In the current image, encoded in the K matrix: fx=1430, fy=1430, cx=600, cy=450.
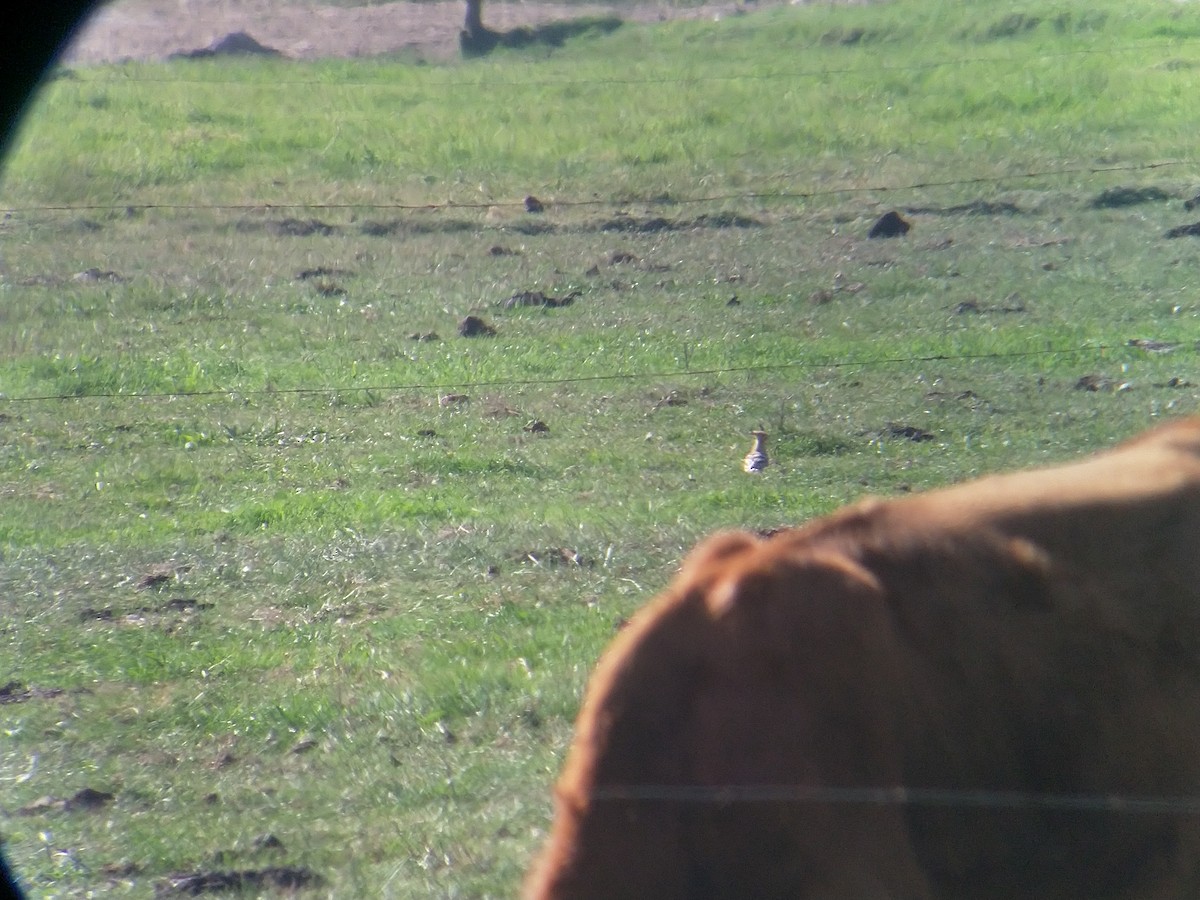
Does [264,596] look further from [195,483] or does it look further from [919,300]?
[919,300]

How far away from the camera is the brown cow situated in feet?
9.37

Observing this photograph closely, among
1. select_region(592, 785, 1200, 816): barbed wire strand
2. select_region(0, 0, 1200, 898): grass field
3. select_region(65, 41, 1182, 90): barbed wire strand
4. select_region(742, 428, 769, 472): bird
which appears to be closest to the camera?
select_region(592, 785, 1200, 816): barbed wire strand

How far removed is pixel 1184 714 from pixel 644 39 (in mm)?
23677

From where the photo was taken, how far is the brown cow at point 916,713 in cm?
286

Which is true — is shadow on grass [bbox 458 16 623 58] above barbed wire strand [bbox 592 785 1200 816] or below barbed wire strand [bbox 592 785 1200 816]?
below

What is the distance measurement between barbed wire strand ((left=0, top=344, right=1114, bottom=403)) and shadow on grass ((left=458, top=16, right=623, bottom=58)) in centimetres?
1492

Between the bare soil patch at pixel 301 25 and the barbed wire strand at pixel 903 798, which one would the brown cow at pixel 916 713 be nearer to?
the barbed wire strand at pixel 903 798

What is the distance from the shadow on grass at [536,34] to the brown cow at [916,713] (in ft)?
74.4

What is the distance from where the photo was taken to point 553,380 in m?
11.4

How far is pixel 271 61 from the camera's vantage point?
2431 centimetres

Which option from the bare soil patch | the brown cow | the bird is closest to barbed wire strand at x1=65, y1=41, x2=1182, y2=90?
the bare soil patch

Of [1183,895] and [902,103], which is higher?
[1183,895]

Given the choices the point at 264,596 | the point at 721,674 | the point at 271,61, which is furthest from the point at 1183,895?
the point at 271,61

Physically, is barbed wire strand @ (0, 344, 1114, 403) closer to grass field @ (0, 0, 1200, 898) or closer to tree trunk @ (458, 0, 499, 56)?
grass field @ (0, 0, 1200, 898)
